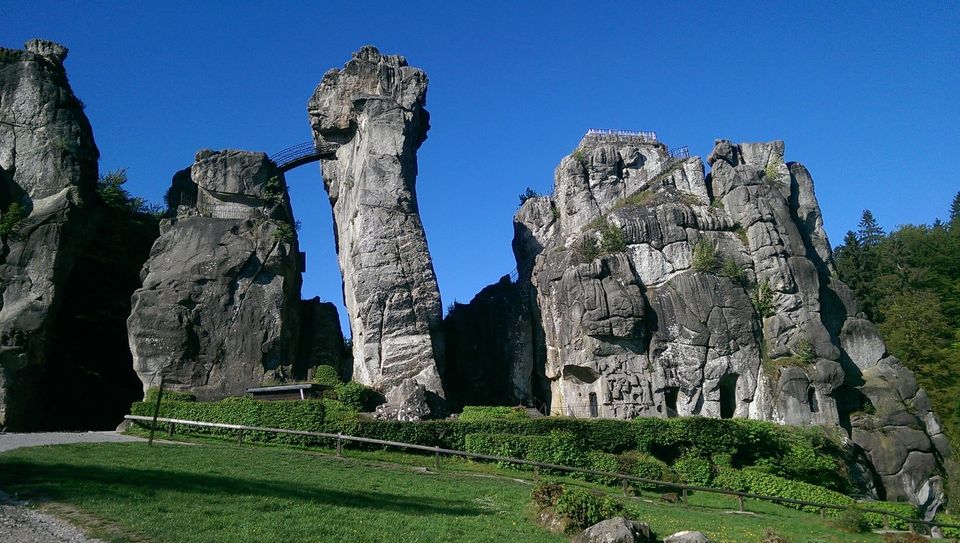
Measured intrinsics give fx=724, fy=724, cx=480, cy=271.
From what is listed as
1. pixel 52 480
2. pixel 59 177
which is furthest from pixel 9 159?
pixel 52 480

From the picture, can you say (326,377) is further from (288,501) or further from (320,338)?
(288,501)

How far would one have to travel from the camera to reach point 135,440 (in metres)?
24.6

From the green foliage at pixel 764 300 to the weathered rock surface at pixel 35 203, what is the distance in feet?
121

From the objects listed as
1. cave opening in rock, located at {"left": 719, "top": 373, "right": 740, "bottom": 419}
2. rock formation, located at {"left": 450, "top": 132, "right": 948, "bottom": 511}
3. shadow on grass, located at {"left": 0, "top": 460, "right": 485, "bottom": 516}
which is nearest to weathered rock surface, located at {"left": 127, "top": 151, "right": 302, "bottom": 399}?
rock formation, located at {"left": 450, "top": 132, "right": 948, "bottom": 511}

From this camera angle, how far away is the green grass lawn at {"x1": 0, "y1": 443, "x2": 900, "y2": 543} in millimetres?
12305

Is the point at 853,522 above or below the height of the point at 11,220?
below

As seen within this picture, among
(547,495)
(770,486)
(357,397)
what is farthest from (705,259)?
(547,495)

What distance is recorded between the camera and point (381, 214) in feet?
128

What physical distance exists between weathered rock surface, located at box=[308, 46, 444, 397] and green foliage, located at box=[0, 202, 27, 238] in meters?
16.4

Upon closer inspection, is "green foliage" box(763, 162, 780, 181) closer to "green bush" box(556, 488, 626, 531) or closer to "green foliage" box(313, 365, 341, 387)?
"green foliage" box(313, 365, 341, 387)

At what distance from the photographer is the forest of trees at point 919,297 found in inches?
1754

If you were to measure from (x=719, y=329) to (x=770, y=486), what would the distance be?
1266 cm

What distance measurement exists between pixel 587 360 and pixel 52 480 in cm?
2827

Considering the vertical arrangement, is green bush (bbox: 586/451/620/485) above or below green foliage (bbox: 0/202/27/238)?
below
